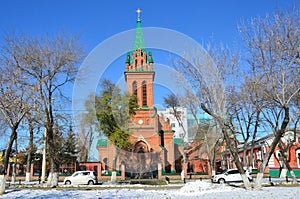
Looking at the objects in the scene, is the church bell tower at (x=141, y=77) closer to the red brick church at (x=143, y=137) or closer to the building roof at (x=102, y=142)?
the red brick church at (x=143, y=137)

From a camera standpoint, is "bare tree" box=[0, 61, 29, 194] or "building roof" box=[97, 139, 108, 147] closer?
"bare tree" box=[0, 61, 29, 194]

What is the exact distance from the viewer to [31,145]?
26.0 metres

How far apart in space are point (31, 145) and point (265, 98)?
20561mm

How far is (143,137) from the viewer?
36.7 m

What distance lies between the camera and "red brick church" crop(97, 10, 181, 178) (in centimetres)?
3219

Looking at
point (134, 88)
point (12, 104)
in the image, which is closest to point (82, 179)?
point (12, 104)

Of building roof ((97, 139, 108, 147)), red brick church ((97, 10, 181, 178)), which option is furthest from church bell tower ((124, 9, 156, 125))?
building roof ((97, 139, 108, 147))

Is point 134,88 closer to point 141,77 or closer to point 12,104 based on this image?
point 141,77

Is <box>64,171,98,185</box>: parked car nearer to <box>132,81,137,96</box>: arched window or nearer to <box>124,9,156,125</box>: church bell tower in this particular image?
<box>124,9,156,125</box>: church bell tower

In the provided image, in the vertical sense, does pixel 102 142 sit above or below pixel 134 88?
below

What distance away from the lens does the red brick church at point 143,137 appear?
106ft

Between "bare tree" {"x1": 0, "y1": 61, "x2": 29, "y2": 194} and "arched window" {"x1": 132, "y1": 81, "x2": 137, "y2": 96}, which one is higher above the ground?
"arched window" {"x1": 132, "y1": 81, "x2": 137, "y2": 96}

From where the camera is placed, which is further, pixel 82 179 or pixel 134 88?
pixel 134 88

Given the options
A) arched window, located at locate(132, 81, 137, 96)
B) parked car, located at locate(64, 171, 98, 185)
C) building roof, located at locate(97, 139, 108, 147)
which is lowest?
parked car, located at locate(64, 171, 98, 185)
